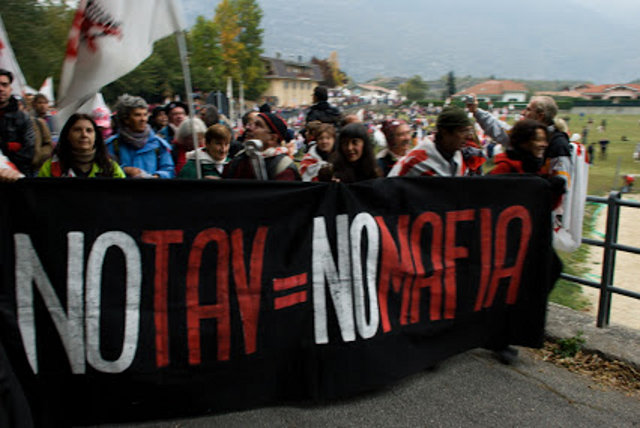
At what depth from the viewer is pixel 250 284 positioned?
299 cm

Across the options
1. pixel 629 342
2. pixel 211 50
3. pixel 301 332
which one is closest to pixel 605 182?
pixel 629 342

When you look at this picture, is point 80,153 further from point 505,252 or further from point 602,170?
point 602,170

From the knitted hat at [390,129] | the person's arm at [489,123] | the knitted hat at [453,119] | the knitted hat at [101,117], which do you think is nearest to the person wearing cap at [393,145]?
the knitted hat at [390,129]

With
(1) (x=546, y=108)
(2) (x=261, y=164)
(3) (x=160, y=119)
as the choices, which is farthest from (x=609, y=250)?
(3) (x=160, y=119)

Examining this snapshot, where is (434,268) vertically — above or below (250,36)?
below

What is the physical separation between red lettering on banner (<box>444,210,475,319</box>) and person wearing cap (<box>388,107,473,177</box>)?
1.72 ft

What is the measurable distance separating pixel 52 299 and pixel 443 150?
2.87 meters

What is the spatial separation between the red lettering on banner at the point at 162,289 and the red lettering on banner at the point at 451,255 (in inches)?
70.5

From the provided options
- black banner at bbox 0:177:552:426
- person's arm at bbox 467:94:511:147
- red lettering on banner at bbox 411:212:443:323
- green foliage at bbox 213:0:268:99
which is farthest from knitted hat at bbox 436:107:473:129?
green foliage at bbox 213:0:268:99

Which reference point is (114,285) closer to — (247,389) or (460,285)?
(247,389)

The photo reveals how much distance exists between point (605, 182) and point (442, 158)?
71.4 ft

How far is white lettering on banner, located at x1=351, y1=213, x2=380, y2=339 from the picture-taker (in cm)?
321

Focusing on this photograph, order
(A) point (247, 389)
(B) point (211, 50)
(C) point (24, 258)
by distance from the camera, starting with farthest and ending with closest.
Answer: (B) point (211, 50), (A) point (247, 389), (C) point (24, 258)

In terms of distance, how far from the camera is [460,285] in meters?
3.62
